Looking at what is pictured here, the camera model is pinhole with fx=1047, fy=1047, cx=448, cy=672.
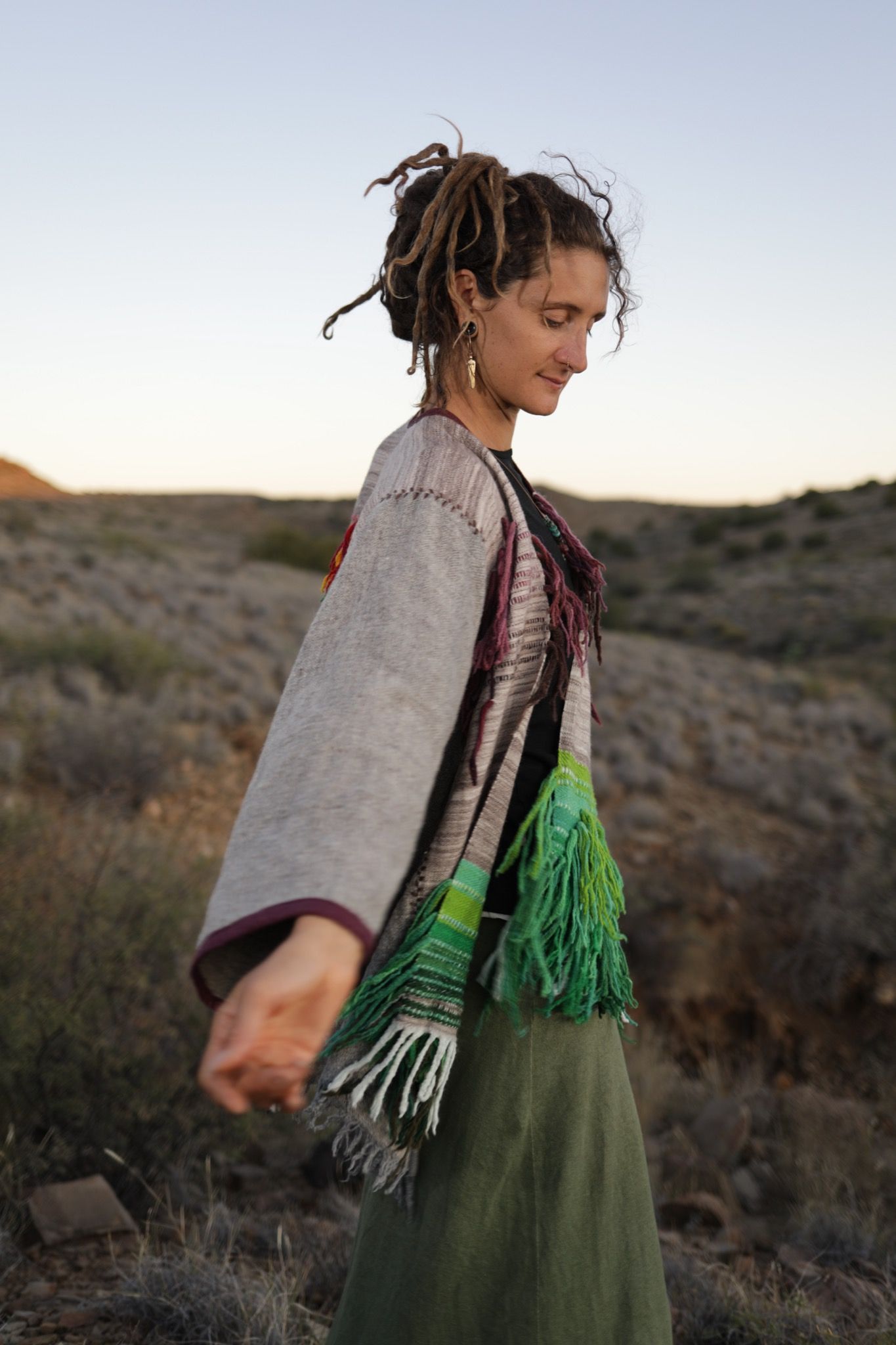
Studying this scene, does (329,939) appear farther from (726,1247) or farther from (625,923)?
(625,923)

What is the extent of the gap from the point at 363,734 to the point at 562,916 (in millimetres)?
482

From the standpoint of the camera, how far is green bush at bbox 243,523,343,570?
29609mm

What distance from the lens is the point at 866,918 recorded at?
7750 mm

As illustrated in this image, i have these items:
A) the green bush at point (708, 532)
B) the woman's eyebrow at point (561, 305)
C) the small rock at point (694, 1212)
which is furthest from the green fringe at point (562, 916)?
the green bush at point (708, 532)

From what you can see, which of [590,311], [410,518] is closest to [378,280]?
[590,311]

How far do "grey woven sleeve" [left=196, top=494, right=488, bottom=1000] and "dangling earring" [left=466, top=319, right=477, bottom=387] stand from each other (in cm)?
37

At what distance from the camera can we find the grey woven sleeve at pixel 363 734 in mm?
1138

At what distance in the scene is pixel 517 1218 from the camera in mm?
1455

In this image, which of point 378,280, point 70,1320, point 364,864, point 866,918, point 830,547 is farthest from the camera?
point 830,547

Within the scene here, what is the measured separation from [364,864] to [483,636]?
42 cm

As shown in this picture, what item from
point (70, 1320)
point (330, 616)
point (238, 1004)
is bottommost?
point (70, 1320)

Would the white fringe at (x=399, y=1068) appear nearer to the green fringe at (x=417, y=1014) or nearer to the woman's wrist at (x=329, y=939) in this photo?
the green fringe at (x=417, y=1014)

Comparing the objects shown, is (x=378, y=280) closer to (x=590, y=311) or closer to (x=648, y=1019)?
(x=590, y=311)

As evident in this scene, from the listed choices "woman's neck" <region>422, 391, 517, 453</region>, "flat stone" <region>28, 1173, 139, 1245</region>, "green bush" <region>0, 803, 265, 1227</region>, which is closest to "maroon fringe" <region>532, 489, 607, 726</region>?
"woman's neck" <region>422, 391, 517, 453</region>
